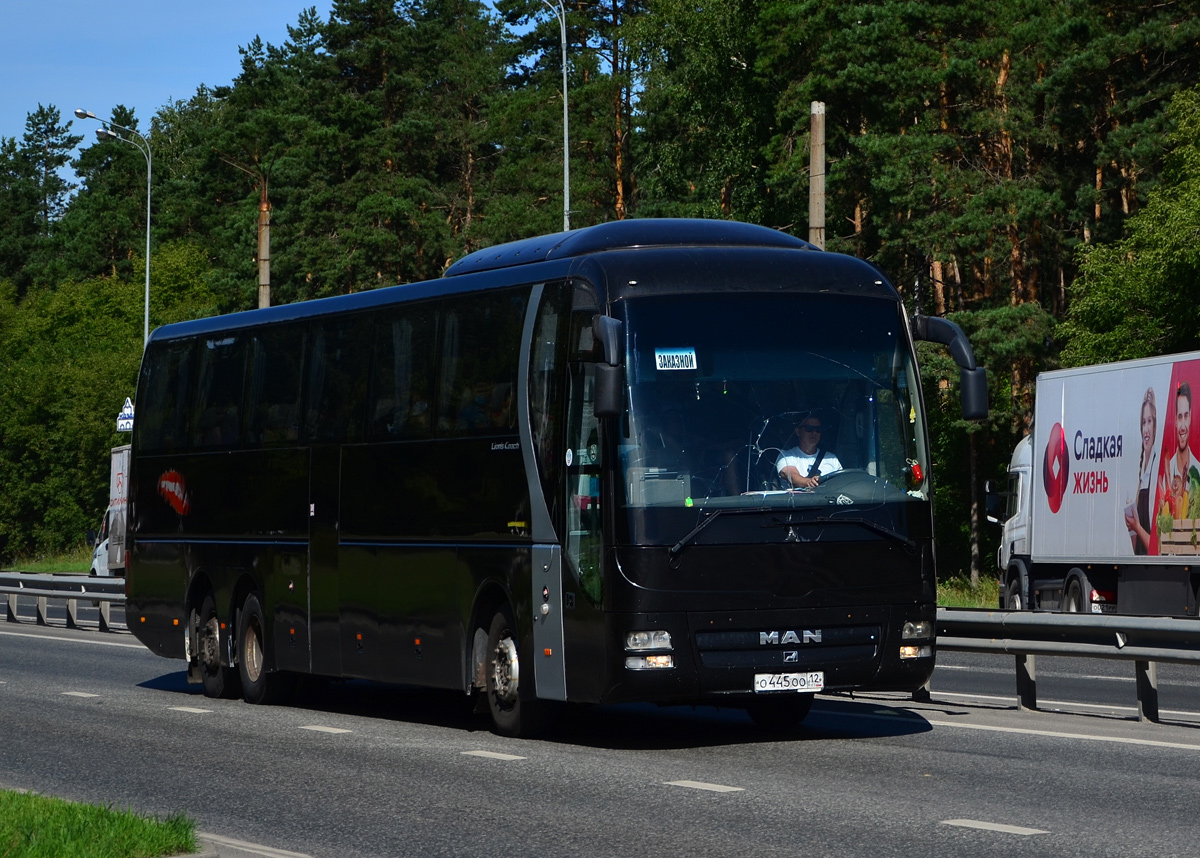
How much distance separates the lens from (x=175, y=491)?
63.4 ft

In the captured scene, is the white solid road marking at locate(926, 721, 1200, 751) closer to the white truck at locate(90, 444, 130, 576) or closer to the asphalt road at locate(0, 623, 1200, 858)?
the asphalt road at locate(0, 623, 1200, 858)

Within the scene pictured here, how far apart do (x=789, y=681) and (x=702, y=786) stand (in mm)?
1725

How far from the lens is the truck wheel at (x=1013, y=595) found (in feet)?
102

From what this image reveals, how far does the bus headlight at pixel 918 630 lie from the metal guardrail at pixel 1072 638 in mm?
1590

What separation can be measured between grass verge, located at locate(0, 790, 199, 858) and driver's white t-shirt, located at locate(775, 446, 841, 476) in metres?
4.89

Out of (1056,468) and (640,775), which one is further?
(1056,468)

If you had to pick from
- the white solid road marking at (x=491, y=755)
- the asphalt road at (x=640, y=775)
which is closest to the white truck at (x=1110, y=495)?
the asphalt road at (x=640, y=775)

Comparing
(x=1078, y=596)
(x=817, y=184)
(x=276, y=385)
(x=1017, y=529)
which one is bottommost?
(x=1078, y=596)

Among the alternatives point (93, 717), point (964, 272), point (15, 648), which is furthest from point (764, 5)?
point (93, 717)

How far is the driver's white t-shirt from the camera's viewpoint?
41.1ft

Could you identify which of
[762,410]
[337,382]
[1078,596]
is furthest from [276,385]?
[1078,596]

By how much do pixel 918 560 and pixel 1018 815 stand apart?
3.53m

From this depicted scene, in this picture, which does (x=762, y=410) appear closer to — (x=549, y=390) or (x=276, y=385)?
(x=549, y=390)

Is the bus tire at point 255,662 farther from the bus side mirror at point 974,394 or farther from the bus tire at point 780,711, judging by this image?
the bus side mirror at point 974,394
